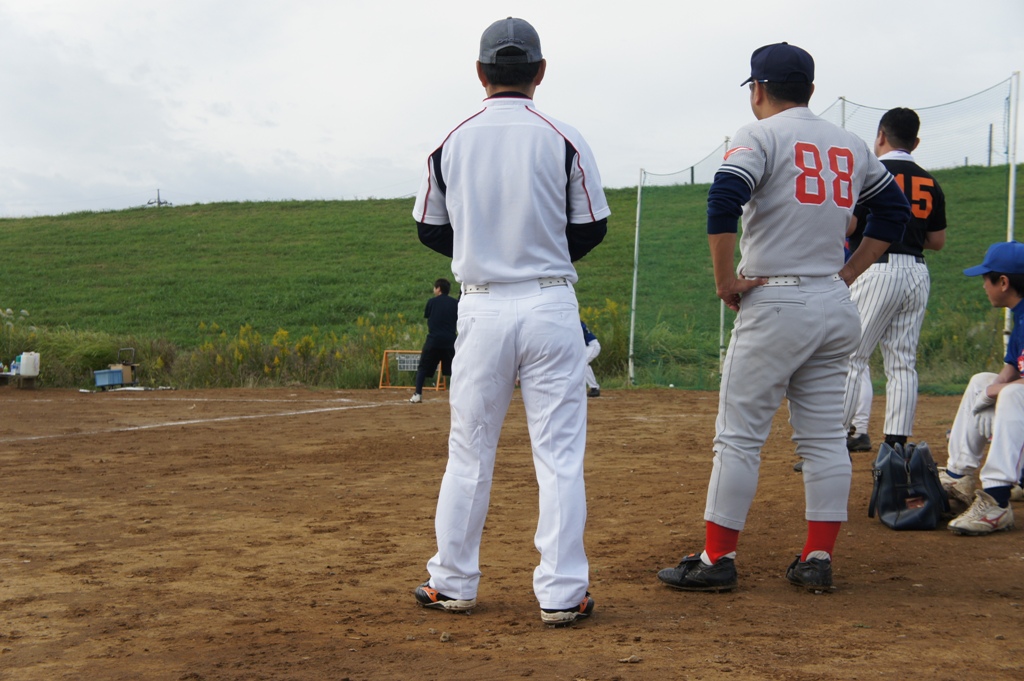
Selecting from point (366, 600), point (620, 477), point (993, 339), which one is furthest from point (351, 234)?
point (366, 600)

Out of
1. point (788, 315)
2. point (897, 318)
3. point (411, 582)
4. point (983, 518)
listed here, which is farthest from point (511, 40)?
point (897, 318)

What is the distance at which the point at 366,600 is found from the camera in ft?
13.3

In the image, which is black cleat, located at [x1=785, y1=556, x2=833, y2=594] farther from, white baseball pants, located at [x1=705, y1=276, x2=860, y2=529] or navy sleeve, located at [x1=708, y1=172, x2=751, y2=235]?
navy sleeve, located at [x1=708, y1=172, x2=751, y2=235]

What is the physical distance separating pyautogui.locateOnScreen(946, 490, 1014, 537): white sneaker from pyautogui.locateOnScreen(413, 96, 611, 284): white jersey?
2.58 metres

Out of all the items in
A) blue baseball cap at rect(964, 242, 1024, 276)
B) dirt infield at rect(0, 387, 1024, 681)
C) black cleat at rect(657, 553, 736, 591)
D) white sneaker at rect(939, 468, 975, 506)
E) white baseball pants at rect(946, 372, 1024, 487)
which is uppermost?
blue baseball cap at rect(964, 242, 1024, 276)

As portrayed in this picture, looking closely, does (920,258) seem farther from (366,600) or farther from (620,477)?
(366,600)

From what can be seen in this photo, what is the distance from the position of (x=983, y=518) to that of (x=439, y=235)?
302 centimetres

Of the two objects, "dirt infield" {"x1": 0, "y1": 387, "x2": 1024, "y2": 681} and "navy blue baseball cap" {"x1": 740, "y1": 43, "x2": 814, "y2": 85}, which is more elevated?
"navy blue baseball cap" {"x1": 740, "y1": 43, "x2": 814, "y2": 85}

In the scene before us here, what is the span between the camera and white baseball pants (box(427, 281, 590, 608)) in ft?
12.0

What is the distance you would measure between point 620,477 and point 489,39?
3.98 m

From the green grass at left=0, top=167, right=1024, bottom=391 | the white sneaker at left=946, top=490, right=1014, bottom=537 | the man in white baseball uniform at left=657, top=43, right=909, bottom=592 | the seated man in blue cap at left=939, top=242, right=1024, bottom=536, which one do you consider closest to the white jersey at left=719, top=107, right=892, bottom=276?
the man in white baseball uniform at left=657, top=43, right=909, bottom=592

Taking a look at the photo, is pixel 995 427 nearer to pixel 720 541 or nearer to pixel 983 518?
pixel 983 518

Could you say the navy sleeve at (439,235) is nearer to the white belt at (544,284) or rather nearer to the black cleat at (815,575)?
the white belt at (544,284)

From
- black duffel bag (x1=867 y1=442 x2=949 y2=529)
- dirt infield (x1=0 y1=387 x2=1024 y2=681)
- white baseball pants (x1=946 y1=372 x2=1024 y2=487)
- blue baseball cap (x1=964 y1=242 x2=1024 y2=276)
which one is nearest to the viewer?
dirt infield (x1=0 y1=387 x2=1024 y2=681)
